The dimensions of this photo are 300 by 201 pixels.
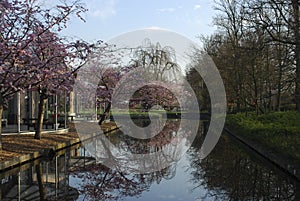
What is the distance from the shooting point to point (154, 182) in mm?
9305

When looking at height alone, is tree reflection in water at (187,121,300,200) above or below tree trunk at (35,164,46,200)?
below

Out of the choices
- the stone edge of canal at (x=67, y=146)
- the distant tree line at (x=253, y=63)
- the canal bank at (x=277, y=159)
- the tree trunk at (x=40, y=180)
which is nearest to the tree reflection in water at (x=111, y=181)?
the tree trunk at (x=40, y=180)

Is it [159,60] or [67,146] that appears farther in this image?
[159,60]

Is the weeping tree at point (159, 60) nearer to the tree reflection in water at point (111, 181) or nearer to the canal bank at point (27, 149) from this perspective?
the canal bank at point (27, 149)

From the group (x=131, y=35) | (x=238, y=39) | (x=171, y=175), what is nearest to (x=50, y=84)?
(x=171, y=175)

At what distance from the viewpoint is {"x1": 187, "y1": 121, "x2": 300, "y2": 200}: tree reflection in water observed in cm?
771

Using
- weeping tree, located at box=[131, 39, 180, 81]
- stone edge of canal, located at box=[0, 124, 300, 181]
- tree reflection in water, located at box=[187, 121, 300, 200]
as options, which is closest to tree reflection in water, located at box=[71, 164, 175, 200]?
tree reflection in water, located at box=[187, 121, 300, 200]

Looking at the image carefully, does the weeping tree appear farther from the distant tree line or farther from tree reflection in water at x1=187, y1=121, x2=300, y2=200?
tree reflection in water at x1=187, y1=121, x2=300, y2=200

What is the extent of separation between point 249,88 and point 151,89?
7.01 m

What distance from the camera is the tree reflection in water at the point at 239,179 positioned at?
25.3ft

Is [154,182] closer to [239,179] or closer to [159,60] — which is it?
[239,179]

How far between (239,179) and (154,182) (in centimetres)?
209

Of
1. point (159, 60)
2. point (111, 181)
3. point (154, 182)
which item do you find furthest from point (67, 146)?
point (159, 60)

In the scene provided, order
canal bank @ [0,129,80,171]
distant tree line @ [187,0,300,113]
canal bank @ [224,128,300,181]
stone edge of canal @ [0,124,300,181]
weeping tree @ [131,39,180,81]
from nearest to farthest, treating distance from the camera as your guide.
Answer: canal bank @ [224,128,300,181] < stone edge of canal @ [0,124,300,181] < canal bank @ [0,129,80,171] < distant tree line @ [187,0,300,113] < weeping tree @ [131,39,180,81]
